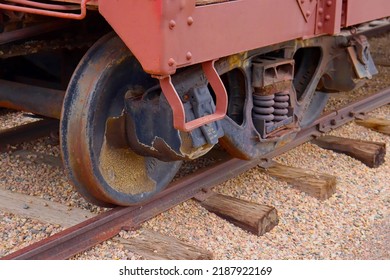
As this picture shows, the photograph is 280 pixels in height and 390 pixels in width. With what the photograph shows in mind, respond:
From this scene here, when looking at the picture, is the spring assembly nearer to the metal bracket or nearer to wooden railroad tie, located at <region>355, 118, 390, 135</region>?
the metal bracket

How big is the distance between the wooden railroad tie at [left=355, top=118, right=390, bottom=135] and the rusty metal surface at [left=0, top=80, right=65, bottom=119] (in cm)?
296

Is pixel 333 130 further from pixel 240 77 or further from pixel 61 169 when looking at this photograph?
pixel 61 169

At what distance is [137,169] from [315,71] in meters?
1.53

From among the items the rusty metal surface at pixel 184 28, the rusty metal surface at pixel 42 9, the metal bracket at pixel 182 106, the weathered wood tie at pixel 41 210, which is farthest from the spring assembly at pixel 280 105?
the rusty metal surface at pixel 42 9

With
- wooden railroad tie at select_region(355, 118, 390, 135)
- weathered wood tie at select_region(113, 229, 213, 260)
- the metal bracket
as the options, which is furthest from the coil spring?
wooden railroad tie at select_region(355, 118, 390, 135)

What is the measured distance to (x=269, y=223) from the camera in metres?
4.10

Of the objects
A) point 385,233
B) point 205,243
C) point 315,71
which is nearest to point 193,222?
point 205,243

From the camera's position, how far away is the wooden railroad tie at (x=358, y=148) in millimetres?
5250

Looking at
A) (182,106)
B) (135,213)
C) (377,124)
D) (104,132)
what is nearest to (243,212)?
(135,213)

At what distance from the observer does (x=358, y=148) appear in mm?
5359

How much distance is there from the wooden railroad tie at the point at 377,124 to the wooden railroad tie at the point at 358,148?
600 mm

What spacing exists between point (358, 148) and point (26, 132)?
256 cm

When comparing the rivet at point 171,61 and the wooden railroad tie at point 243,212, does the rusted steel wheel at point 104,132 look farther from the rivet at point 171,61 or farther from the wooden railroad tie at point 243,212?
the rivet at point 171,61

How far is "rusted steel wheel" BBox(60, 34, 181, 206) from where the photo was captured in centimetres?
369
